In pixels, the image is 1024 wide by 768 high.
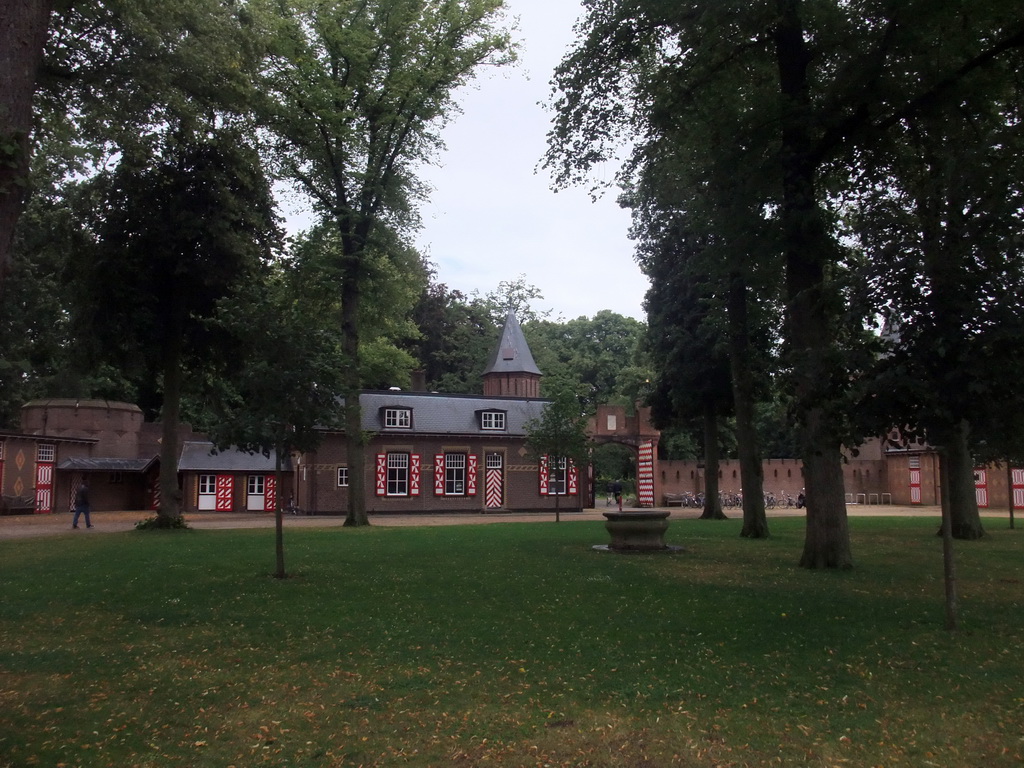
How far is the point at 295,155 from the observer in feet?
88.0

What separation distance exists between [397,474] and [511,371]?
55.7 ft

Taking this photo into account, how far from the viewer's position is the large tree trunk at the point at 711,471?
30.6 meters

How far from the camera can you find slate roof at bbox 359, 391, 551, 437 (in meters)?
37.8

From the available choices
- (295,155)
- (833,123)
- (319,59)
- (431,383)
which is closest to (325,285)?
(295,155)

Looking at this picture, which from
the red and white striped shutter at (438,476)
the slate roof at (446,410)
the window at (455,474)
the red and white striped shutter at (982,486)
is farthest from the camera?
the red and white striped shutter at (982,486)

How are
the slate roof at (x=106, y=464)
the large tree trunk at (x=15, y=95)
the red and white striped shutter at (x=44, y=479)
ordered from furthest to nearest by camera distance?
the slate roof at (x=106, y=464) < the red and white striped shutter at (x=44, y=479) < the large tree trunk at (x=15, y=95)

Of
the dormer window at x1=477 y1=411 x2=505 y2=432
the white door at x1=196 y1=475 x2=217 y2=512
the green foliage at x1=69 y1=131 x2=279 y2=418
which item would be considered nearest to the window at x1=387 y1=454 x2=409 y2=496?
the dormer window at x1=477 y1=411 x2=505 y2=432

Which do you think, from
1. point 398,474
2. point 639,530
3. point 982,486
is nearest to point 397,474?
point 398,474

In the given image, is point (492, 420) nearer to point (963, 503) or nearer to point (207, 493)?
point (207, 493)

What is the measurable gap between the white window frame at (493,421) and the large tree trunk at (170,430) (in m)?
17.7

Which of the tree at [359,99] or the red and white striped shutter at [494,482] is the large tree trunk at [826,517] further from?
the red and white striped shutter at [494,482]

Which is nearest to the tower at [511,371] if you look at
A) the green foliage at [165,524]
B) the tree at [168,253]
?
the tree at [168,253]

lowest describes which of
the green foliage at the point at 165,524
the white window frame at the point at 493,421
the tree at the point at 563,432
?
the green foliage at the point at 165,524

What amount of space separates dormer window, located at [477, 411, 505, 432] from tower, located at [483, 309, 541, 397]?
1234 centimetres
